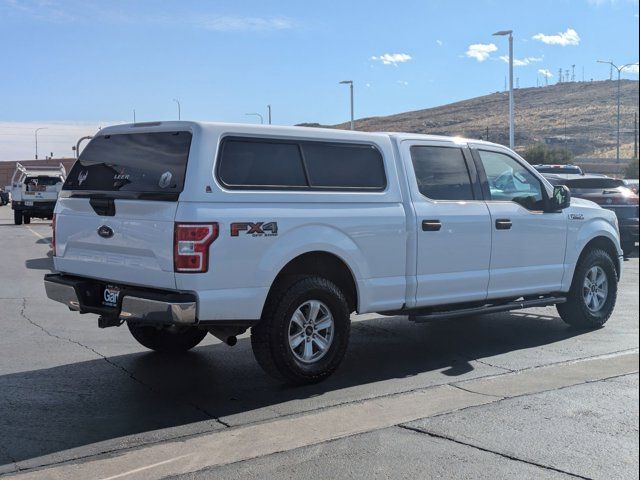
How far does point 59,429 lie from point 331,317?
2286 millimetres

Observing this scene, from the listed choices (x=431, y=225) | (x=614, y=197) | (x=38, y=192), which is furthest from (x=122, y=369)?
(x=38, y=192)

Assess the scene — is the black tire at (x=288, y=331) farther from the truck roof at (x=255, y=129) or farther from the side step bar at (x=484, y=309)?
the truck roof at (x=255, y=129)

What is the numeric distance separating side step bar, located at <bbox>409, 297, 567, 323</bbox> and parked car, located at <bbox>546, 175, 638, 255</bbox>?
8.48 meters

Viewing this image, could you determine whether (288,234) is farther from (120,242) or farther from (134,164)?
(134,164)

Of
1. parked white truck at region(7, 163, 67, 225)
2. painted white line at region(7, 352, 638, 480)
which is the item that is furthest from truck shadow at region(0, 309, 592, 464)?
parked white truck at region(7, 163, 67, 225)

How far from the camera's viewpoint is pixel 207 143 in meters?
5.56

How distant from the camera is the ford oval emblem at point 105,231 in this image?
19.1 feet

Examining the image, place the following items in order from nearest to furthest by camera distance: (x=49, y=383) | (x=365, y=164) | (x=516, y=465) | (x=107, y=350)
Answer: (x=516, y=465), (x=49, y=383), (x=365, y=164), (x=107, y=350)

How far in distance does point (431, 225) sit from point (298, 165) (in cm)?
140

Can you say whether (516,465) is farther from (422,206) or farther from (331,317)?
(422,206)

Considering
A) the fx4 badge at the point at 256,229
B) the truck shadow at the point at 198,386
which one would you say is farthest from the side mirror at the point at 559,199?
the fx4 badge at the point at 256,229

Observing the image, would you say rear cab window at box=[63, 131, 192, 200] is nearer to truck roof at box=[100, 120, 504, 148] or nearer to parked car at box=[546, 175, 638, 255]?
truck roof at box=[100, 120, 504, 148]

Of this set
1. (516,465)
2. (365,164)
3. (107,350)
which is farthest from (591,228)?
(107,350)

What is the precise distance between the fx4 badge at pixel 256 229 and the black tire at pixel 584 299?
4059 millimetres
